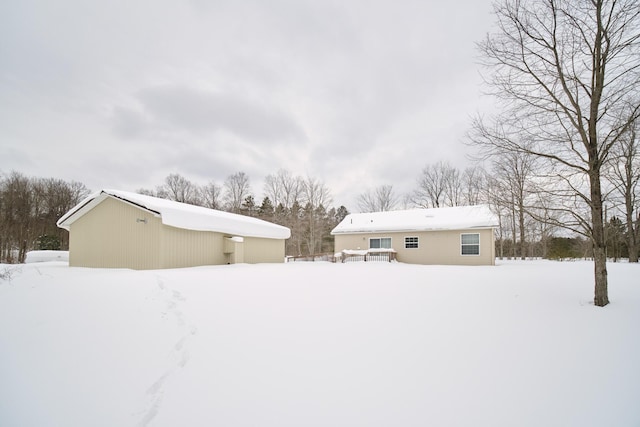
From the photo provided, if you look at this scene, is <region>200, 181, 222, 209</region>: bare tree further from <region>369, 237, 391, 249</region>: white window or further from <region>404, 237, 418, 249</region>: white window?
<region>404, 237, 418, 249</region>: white window

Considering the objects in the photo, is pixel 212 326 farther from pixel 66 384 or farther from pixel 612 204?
pixel 612 204

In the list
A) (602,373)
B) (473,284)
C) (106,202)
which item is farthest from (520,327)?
(106,202)

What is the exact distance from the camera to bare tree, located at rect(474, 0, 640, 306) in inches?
224

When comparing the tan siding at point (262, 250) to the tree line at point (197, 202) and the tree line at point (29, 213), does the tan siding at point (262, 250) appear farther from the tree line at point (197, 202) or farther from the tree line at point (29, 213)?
the tree line at point (29, 213)

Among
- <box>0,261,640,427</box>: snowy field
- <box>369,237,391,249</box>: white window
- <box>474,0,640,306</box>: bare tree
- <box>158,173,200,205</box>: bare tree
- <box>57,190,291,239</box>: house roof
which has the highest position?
<box>158,173,200,205</box>: bare tree

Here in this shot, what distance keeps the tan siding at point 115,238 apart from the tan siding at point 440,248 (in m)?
14.3


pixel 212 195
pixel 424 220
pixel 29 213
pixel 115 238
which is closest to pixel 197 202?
pixel 212 195

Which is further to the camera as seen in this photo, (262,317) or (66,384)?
(262,317)

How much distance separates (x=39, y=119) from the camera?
11906 mm

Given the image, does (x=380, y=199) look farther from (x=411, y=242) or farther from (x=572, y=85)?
(x=572, y=85)

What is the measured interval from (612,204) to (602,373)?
5.16 meters

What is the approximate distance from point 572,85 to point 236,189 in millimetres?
35880

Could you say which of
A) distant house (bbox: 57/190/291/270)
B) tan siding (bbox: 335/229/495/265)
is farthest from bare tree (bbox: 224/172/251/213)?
distant house (bbox: 57/190/291/270)

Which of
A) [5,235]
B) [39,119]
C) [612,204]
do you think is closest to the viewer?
[612,204]
